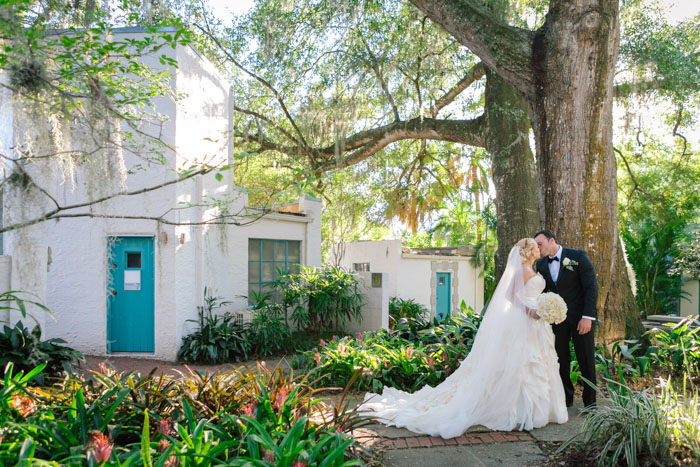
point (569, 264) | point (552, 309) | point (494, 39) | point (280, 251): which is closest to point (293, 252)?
point (280, 251)

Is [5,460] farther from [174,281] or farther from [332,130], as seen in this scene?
[332,130]

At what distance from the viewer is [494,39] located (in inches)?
251

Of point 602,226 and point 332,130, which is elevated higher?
point 332,130

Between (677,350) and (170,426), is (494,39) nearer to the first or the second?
(677,350)

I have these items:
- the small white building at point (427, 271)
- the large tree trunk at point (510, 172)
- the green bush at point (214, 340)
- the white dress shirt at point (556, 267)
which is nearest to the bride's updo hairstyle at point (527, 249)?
the white dress shirt at point (556, 267)

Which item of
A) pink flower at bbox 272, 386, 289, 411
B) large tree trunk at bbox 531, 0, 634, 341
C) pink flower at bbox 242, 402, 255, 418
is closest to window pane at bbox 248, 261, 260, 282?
large tree trunk at bbox 531, 0, 634, 341

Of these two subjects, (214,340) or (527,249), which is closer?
(527,249)

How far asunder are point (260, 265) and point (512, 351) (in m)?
6.91

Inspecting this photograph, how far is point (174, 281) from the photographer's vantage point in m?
7.95

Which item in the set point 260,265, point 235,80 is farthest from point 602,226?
point 235,80

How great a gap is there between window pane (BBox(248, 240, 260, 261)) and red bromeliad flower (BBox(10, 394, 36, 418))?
272 inches

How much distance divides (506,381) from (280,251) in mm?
7242

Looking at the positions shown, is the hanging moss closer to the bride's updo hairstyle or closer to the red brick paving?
the red brick paving

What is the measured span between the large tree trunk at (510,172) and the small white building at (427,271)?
519 centimetres
